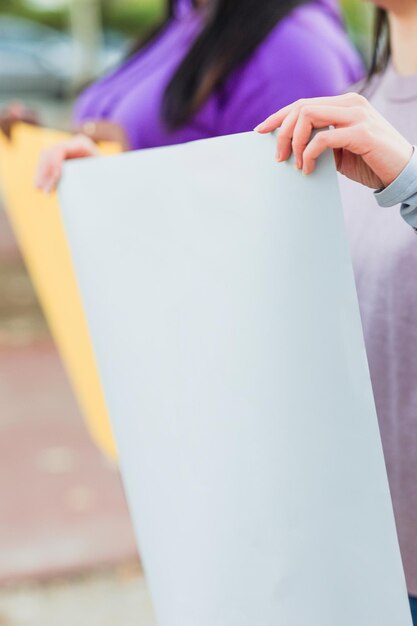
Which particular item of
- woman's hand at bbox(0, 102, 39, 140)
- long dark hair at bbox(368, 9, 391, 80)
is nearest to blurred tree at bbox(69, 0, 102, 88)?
woman's hand at bbox(0, 102, 39, 140)

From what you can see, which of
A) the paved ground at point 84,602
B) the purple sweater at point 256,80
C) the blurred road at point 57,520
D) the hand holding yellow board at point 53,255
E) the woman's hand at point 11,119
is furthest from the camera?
the blurred road at point 57,520

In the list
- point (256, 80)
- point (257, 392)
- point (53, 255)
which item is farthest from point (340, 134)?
point (53, 255)

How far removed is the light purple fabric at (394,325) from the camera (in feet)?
4.78

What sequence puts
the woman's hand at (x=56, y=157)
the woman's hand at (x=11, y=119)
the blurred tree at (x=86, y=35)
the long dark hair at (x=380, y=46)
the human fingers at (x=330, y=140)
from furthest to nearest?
1. the blurred tree at (x=86, y=35)
2. the woman's hand at (x=11, y=119)
3. the long dark hair at (x=380, y=46)
4. the woman's hand at (x=56, y=157)
5. the human fingers at (x=330, y=140)

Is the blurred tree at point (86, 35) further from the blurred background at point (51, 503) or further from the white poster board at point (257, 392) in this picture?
the white poster board at point (257, 392)

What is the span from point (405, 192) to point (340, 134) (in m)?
0.10

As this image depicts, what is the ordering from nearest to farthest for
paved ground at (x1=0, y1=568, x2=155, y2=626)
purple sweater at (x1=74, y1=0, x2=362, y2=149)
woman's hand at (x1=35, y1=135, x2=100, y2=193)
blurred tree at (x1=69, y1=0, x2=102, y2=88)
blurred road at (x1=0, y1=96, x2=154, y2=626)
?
woman's hand at (x1=35, y1=135, x2=100, y2=193) < purple sweater at (x1=74, y1=0, x2=362, y2=149) < paved ground at (x1=0, y1=568, x2=155, y2=626) < blurred road at (x1=0, y1=96, x2=154, y2=626) < blurred tree at (x1=69, y1=0, x2=102, y2=88)

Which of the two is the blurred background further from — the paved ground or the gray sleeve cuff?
→ the gray sleeve cuff

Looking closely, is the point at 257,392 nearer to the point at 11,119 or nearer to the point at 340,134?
the point at 340,134

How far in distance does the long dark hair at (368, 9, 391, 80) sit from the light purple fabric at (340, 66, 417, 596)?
21cm

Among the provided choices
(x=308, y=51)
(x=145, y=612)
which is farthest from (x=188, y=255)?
(x=145, y=612)

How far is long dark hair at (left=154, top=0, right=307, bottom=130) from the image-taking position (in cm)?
228

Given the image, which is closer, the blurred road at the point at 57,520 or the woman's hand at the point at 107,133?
the woman's hand at the point at 107,133

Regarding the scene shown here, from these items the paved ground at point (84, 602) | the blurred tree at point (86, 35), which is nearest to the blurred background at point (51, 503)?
the paved ground at point (84, 602)
